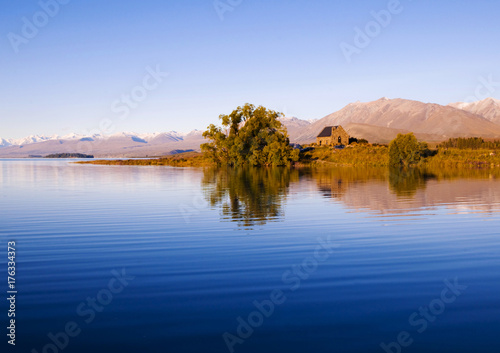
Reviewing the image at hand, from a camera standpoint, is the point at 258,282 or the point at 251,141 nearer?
the point at 258,282

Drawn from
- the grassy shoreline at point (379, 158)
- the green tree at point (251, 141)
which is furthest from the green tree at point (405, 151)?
the green tree at point (251, 141)

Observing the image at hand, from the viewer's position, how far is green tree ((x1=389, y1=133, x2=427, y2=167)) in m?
106

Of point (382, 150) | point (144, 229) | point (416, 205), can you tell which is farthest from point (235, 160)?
point (144, 229)

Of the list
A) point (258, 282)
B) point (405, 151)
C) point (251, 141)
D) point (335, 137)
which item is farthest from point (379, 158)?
point (258, 282)

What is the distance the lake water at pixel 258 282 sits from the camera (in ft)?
32.5

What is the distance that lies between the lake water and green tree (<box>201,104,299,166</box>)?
293 feet

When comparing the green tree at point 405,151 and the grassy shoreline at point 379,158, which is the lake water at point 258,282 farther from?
the grassy shoreline at point 379,158

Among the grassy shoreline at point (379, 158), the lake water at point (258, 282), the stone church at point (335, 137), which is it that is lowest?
the lake water at point (258, 282)

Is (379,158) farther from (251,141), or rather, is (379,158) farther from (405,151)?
(251,141)

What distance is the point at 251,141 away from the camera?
12181 cm

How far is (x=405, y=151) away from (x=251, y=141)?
137 feet

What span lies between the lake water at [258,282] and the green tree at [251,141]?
8944 centimetres

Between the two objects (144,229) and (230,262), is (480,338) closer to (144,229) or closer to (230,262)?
(230,262)

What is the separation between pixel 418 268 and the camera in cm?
1539
